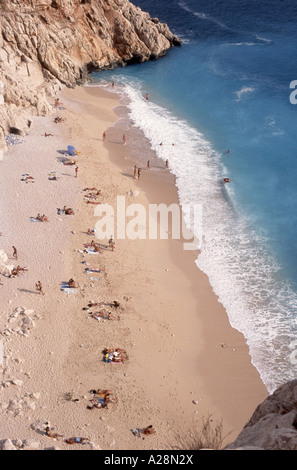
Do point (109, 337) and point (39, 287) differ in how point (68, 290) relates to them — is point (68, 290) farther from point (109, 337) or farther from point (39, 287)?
point (109, 337)

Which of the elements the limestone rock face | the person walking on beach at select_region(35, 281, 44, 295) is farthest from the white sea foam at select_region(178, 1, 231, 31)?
the limestone rock face

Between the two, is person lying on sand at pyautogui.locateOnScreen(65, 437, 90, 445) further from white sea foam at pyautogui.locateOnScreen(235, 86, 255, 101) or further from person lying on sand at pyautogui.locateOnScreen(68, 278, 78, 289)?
white sea foam at pyautogui.locateOnScreen(235, 86, 255, 101)

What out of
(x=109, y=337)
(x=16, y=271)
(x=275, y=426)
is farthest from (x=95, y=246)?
(x=275, y=426)

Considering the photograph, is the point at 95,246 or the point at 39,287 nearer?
the point at 39,287

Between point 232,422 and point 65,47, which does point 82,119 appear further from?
point 232,422

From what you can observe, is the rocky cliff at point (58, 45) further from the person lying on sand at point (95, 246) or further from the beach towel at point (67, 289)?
the beach towel at point (67, 289)

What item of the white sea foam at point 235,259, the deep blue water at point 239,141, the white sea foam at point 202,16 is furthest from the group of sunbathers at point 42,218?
the white sea foam at point 202,16

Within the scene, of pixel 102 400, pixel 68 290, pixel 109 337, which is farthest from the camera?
pixel 68 290
